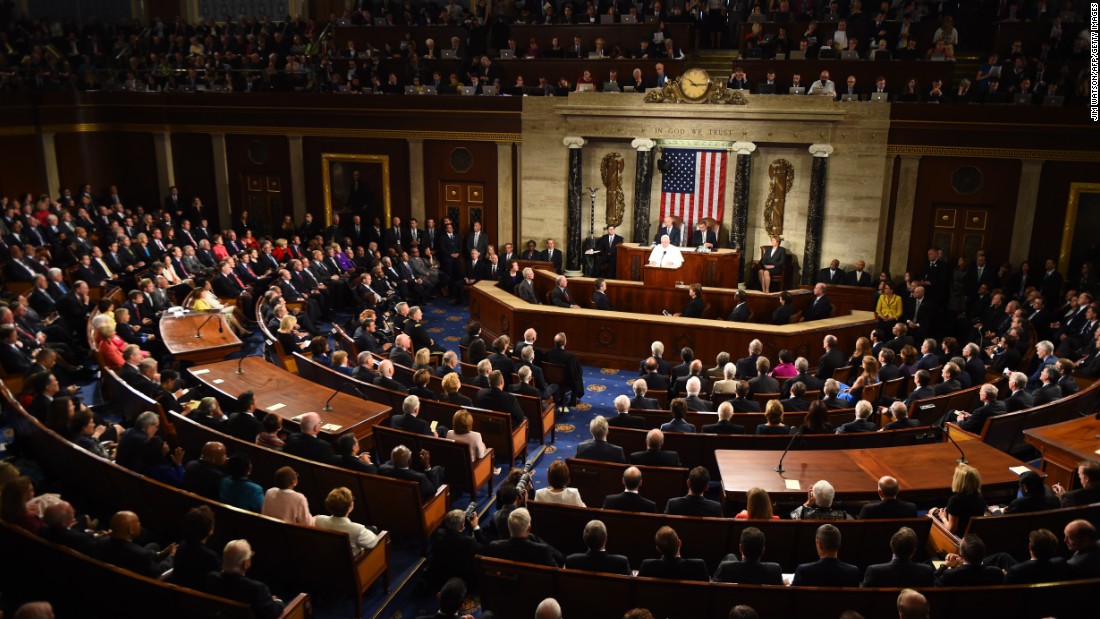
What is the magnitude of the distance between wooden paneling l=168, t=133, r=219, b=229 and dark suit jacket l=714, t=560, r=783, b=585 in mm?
17605

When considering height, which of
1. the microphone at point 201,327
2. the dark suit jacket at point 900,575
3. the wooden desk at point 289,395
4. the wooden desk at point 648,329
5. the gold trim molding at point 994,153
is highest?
the gold trim molding at point 994,153

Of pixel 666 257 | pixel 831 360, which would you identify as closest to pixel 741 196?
pixel 666 257

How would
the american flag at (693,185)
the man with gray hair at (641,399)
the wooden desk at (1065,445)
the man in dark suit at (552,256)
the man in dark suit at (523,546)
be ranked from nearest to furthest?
the man in dark suit at (523,546) → the wooden desk at (1065,445) → the man with gray hair at (641,399) → the american flag at (693,185) → the man in dark suit at (552,256)

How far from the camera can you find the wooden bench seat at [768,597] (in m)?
4.85

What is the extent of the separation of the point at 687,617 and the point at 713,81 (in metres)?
12.1

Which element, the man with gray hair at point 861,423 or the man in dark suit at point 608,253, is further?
the man in dark suit at point 608,253

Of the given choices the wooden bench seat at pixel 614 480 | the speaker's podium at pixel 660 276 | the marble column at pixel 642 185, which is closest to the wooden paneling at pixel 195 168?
the marble column at pixel 642 185

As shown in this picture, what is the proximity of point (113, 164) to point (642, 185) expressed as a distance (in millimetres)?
12907

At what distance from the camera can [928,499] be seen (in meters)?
6.84

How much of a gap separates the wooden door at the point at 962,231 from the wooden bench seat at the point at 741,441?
27.4 ft

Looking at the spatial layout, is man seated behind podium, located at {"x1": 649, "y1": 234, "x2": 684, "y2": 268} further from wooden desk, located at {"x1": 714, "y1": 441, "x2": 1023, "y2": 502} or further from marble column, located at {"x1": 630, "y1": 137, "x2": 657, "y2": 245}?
wooden desk, located at {"x1": 714, "y1": 441, "x2": 1023, "y2": 502}

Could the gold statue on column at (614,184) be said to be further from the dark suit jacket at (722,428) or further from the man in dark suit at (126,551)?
the man in dark suit at (126,551)

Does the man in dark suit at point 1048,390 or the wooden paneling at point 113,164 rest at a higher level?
the wooden paneling at point 113,164

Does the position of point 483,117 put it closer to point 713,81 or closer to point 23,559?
point 713,81
